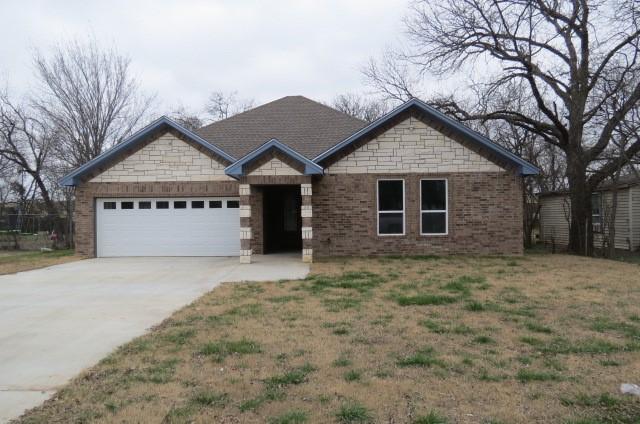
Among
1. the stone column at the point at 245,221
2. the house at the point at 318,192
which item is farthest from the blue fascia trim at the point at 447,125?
the stone column at the point at 245,221

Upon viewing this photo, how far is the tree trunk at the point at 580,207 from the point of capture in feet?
62.2

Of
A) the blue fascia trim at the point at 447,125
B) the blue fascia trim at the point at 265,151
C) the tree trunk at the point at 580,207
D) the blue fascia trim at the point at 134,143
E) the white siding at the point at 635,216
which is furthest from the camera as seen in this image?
the white siding at the point at 635,216

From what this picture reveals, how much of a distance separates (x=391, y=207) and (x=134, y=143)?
9175mm

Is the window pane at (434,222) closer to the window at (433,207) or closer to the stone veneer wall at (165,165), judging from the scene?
the window at (433,207)

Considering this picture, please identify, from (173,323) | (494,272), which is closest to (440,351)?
(173,323)

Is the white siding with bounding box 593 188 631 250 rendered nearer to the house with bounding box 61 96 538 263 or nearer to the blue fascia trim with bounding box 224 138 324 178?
the house with bounding box 61 96 538 263

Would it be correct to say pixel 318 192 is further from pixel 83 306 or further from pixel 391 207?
pixel 83 306

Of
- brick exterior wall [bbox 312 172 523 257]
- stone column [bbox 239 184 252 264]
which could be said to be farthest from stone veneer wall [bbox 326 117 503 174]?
stone column [bbox 239 184 252 264]

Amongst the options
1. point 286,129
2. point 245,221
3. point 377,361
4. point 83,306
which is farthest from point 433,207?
point 377,361

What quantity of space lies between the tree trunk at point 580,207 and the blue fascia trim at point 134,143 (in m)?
13.0

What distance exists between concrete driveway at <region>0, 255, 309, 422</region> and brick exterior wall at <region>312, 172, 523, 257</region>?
1742 mm

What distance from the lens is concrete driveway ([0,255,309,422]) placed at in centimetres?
525

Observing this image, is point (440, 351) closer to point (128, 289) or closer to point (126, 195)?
point (128, 289)

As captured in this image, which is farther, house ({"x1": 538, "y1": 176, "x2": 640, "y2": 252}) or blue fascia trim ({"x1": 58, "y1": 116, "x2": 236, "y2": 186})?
house ({"x1": 538, "y1": 176, "x2": 640, "y2": 252})
